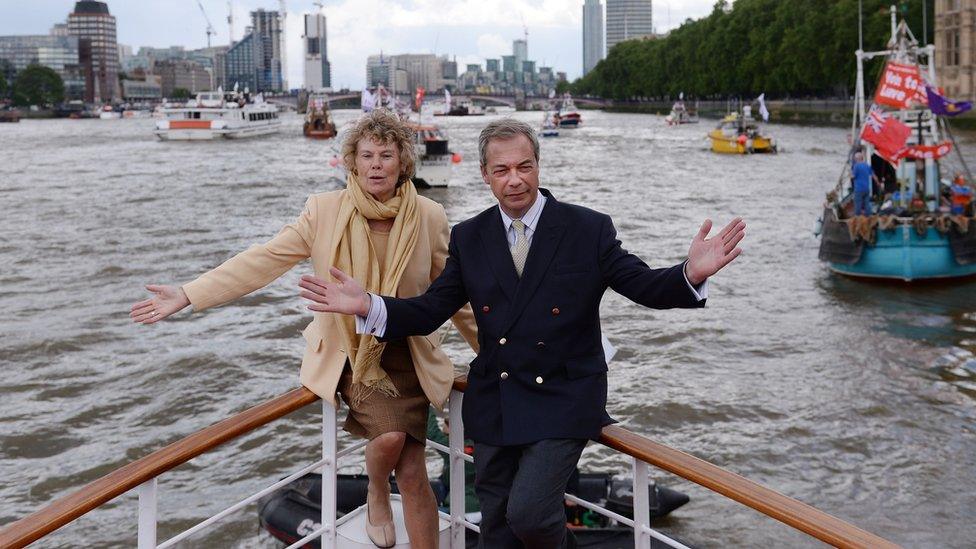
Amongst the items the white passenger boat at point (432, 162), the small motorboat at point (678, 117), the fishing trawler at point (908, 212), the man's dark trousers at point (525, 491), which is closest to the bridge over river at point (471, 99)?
the small motorboat at point (678, 117)

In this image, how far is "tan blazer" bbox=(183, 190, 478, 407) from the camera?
3572mm

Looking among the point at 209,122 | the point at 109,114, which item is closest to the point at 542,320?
the point at 209,122

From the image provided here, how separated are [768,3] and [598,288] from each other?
318 ft

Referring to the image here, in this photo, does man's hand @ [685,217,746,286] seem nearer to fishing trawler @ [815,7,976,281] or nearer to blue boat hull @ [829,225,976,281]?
fishing trawler @ [815,7,976,281]

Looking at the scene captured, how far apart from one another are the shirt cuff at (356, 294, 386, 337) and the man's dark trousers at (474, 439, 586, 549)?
491 mm

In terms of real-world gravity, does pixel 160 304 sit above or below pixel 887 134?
below

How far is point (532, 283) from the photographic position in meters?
3.16

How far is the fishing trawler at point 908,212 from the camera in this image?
17.3 meters

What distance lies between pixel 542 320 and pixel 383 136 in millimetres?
942

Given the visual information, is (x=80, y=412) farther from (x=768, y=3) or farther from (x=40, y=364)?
(x=768, y=3)

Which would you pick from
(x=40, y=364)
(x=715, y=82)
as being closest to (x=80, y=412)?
(x=40, y=364)

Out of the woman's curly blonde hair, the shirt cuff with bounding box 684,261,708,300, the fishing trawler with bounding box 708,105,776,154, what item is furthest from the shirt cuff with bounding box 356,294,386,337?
the fishing trawler with bounding box 708,105,776,154

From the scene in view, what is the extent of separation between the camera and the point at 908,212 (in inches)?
693

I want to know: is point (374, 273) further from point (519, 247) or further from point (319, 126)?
point (319, 126)
